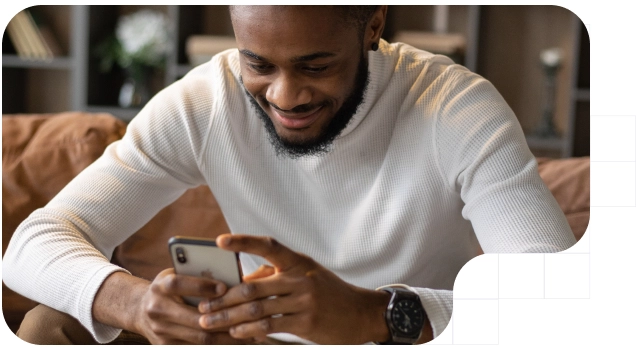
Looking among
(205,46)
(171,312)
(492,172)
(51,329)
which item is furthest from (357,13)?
(205,46)

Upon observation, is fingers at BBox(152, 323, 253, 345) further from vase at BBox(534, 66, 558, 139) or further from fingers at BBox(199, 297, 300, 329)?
vase at BBox(534, 66, 558, 139)

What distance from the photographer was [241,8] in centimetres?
74

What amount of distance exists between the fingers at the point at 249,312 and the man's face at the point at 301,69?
22cm

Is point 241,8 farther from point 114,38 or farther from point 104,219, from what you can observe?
point 114,38

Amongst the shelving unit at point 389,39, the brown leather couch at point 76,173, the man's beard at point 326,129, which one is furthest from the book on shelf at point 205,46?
the man's beard at point 326,129

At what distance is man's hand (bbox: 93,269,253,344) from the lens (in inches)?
26.5

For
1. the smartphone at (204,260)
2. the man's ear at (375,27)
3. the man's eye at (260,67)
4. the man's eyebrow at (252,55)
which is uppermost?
the man's ear at (375,27)

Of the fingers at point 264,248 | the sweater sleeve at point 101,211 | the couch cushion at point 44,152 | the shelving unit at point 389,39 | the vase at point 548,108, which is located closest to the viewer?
the fingers at point 264,248

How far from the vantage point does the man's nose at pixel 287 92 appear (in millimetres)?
770

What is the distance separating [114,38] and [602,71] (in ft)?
6.73

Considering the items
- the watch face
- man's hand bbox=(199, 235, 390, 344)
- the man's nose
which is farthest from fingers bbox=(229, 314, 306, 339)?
the man's nose

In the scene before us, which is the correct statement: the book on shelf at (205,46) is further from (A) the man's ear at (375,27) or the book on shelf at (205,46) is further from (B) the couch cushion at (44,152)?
(A) the man's ear at (375,27)

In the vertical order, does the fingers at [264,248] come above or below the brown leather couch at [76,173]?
above

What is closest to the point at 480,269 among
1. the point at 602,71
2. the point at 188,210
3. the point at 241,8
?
the point at 602,71
